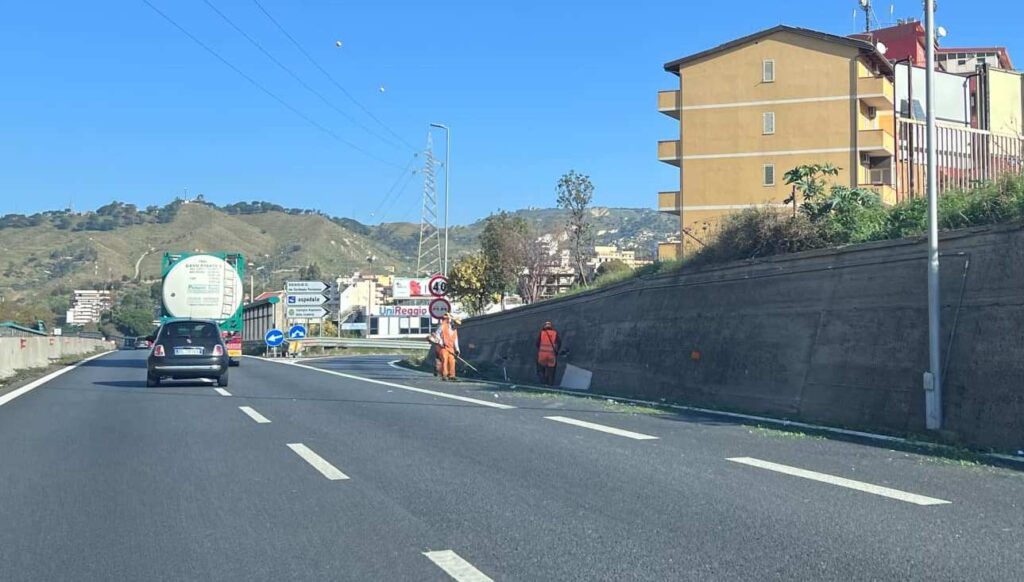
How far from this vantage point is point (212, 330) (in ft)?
73.7

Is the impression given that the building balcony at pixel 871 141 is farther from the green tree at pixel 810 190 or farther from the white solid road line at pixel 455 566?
the white solid road line at pixel 455 566

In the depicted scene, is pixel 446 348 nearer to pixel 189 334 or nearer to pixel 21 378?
pixel 189 334

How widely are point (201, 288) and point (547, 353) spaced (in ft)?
54.2

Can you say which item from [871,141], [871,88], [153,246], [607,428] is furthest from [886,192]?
[153,246]

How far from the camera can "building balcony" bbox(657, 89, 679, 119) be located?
5494cm

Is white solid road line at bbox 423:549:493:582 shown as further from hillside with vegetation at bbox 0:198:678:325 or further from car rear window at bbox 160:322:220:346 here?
hillside with vegetation at bbox 0:198:678:325

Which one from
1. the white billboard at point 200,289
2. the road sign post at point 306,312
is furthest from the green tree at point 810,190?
the road sign post at point 306,312

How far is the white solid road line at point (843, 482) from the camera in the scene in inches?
→ 293

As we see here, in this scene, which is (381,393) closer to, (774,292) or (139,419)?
(139,419)

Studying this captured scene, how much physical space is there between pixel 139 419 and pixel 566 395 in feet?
26.9

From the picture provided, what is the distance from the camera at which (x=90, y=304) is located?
12975 cm

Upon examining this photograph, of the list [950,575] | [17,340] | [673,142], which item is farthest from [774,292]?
[673,142]

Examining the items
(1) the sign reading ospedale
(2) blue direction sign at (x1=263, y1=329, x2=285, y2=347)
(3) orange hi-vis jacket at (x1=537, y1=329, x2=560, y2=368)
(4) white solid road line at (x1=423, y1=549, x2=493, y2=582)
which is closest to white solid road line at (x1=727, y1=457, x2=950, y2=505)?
(4) white solid road line at (x1=423, y1=549, x2=493, y2=582)

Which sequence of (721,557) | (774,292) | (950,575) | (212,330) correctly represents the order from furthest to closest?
(212,330) < (774,292) < (721,557) < (950,575)
